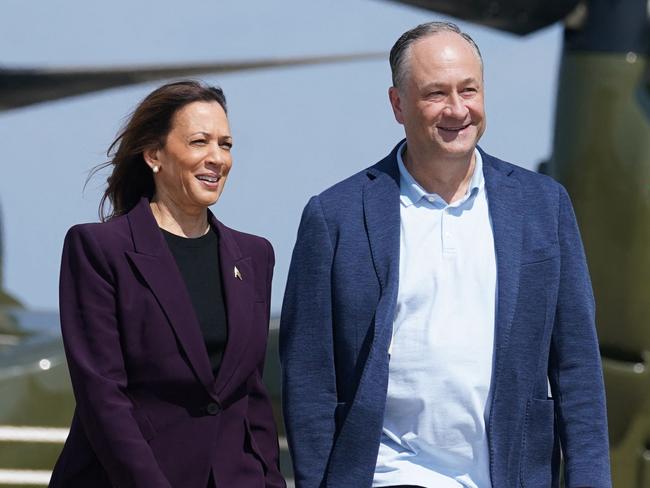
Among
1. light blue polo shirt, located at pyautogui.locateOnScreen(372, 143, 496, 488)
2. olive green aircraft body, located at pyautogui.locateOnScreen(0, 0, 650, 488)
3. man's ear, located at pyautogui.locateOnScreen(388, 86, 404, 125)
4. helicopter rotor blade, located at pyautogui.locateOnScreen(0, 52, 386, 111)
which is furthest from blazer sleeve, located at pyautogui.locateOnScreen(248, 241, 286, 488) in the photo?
helicopter rotor blade, located at pyautogui.locateOnScreen(0, 52, 386, 111)

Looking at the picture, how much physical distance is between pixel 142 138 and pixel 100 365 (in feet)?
2.00

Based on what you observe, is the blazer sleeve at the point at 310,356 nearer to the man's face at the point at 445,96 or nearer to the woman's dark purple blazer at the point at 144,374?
the woman's dark purple blazer at the point at 144,374

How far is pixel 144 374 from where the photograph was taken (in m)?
3.11

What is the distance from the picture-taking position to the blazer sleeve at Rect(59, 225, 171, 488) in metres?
3.00

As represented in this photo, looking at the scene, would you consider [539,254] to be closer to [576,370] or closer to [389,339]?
[576,370]

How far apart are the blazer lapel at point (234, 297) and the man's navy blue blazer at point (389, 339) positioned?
0.10m

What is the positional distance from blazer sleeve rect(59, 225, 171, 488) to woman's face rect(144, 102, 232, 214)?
242 millimetres

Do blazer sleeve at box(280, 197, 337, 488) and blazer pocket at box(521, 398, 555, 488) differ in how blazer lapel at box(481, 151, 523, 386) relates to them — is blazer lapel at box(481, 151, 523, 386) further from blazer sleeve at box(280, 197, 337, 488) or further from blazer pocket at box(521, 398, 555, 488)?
blazer sleeve at box(280, 197, 337, 488)

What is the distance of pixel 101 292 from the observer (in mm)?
3100

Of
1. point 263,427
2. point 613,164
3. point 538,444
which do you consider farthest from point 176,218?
point 613,164

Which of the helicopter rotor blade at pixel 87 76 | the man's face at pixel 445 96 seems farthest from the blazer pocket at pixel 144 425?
the helicopter rotor blade at pixel 87 76

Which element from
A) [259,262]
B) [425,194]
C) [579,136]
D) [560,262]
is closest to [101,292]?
[259,262]

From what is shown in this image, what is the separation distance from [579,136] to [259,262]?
Result: 12.4 ft

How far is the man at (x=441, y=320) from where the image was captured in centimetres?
300
